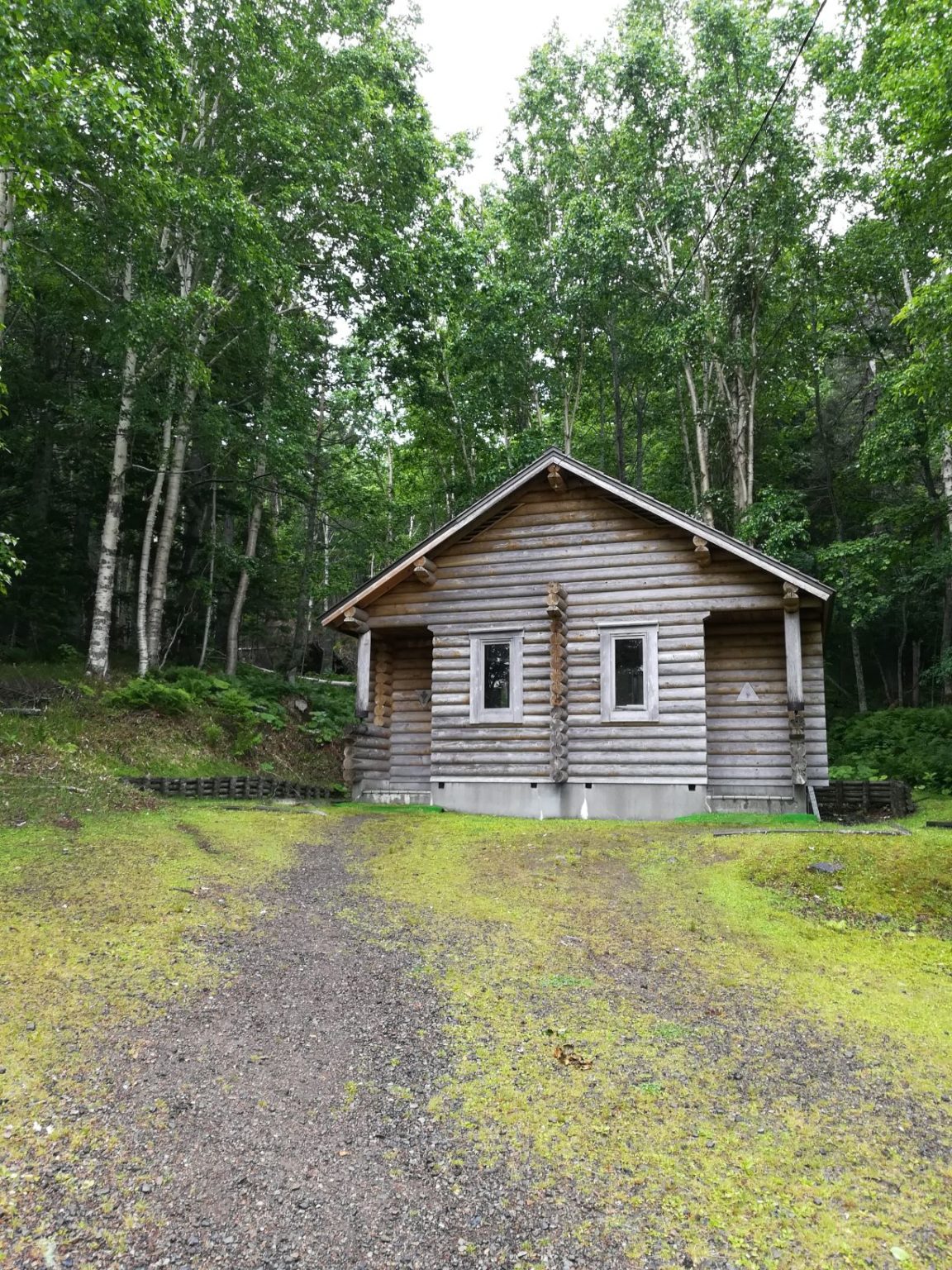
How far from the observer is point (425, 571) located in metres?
16.5

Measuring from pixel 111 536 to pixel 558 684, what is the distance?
41.3 feet

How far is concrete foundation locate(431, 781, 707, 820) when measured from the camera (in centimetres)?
1466

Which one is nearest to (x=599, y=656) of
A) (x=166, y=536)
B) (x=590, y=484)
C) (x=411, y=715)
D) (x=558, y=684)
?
(x=558, y=684)

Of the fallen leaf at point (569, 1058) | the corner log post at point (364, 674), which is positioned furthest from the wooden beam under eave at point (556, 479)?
the fallen leaf at point (569, 1058)

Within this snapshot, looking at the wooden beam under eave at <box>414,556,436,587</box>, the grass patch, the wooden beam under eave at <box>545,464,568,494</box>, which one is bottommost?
the grass patch

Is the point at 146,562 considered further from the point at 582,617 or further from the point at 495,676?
the point at 582,617

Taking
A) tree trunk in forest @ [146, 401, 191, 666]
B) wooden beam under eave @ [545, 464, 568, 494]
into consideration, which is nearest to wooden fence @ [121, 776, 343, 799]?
tree trunk in forest @ [146, 401, 191, 666]

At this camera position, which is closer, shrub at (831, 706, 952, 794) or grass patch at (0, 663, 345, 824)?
grass patch at (0, 663, 345, 824)

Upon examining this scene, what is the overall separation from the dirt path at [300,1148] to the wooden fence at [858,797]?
13.0 m

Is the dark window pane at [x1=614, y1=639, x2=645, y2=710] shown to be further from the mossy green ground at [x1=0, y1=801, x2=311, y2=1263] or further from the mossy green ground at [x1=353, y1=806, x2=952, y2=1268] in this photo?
the mossy green ground at [x1=0, y1=801, x2=311, y2=1263]

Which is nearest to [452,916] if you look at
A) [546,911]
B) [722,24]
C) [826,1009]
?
[546,911]

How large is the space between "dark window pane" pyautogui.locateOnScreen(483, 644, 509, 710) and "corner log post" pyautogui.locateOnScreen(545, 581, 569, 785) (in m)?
1.12

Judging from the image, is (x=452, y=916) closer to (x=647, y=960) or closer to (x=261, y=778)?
(x=647, y=960)

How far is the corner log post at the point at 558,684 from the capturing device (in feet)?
50.2
